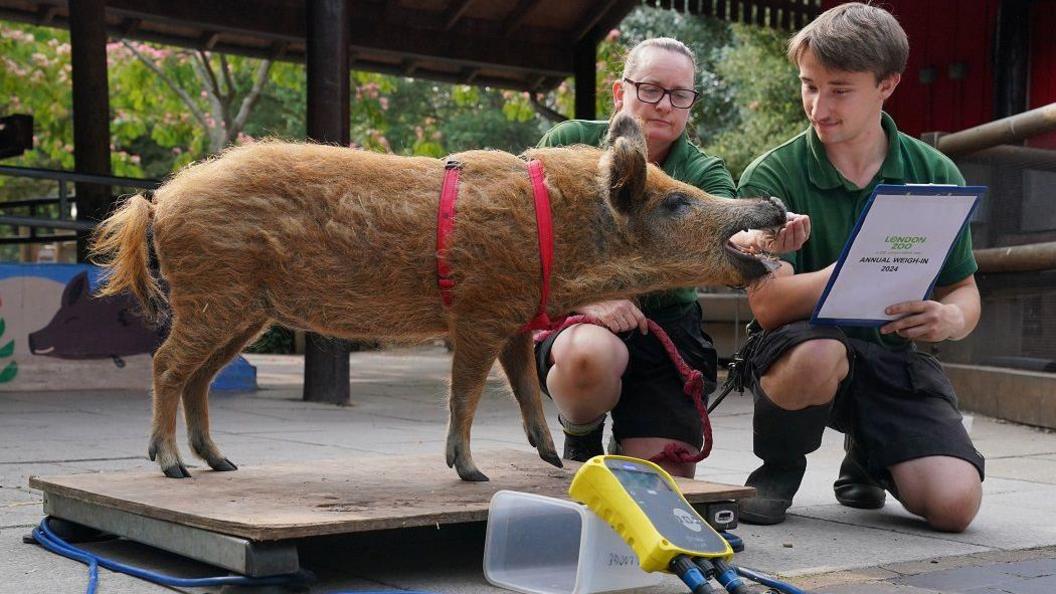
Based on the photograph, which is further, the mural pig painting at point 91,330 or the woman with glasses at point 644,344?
the mural pig painting at point 91,330

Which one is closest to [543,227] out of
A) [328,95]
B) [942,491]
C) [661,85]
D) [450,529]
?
[450,529]

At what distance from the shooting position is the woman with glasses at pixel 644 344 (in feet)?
13.6

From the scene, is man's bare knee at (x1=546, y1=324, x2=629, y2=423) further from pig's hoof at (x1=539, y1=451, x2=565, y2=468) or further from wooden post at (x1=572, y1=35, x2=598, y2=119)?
wooden post at (x1=572, y1=35, x2=598, y2=119)

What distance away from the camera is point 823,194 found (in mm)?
4258

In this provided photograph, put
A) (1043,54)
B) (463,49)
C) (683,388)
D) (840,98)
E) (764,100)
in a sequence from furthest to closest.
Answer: (764,100) < (463,49) < (1043,54) < (683,388) < (840,98)

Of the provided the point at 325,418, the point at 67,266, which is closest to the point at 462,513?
the point at 325,418

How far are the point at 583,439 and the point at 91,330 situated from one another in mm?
5817

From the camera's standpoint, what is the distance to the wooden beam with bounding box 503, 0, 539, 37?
37.9ft

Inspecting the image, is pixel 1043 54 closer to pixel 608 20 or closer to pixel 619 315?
pixel 608 20

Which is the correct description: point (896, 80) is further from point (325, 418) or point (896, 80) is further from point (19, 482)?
point (325, 418)

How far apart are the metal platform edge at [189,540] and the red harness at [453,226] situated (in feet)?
2.81

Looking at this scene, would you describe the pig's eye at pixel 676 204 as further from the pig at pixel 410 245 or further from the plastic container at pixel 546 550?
the plastic container at pixel 546 550

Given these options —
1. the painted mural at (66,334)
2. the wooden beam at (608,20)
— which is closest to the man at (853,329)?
the painted mural at (66,334)

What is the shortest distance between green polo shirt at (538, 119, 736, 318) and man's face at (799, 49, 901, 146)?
38 cm
